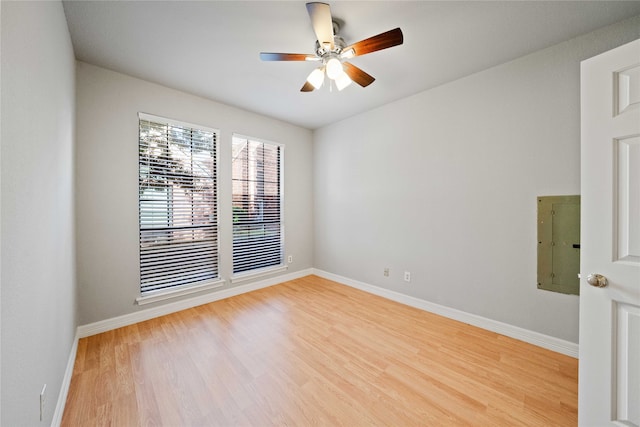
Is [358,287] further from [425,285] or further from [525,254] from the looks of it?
[525,254]

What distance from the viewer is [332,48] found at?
72.7 inches

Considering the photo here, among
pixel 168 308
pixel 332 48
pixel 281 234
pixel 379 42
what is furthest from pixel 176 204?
pixel 379 42

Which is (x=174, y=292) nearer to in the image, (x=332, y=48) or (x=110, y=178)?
(x=110, y=178)

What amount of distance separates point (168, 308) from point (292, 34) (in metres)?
3.23

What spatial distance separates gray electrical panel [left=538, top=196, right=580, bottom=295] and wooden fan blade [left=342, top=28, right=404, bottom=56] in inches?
75.7

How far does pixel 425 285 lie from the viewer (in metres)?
2.93

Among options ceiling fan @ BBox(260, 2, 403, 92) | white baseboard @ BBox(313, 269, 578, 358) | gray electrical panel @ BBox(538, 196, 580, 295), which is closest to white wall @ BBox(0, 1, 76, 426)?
ceiling fan @ BBox(260, 2, 403, 92)

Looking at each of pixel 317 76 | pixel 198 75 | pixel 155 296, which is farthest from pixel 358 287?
pixel 198 75

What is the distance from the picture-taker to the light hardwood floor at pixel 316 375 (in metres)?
1.46

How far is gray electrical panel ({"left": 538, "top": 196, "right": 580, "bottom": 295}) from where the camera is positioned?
2008 mm

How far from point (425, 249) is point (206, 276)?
9.53 ft

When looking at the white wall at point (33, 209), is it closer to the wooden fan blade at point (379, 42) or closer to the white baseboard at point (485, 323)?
the wooden fan blade at point (379, 42)

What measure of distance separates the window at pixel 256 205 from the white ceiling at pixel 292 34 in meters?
1.09

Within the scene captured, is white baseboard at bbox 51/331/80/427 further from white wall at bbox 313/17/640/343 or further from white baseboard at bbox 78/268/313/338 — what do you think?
white wall at bbox 313/17/640/343
